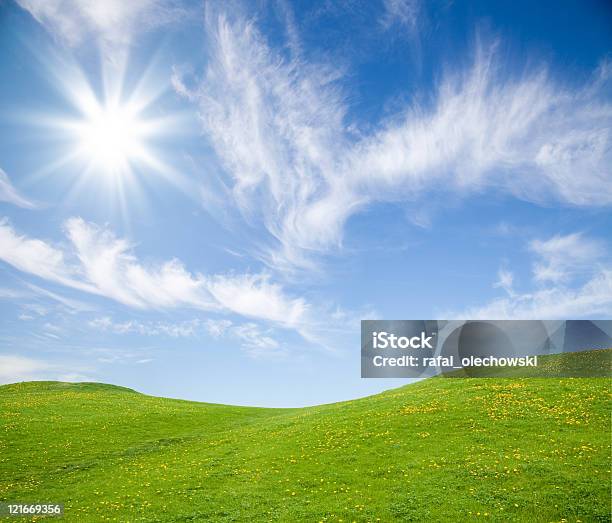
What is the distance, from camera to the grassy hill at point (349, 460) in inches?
915

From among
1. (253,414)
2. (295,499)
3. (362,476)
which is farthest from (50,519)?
(253,414)

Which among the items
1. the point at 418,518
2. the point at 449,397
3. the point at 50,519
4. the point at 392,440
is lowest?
the point at 50,519

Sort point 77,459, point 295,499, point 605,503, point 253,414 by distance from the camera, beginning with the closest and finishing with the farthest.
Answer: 1. point 605,503
2. point 295,499
3. point 77,459
4. point 253,414

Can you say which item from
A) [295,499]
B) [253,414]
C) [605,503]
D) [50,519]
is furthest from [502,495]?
[253,414]

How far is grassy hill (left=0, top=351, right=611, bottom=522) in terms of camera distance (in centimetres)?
2323

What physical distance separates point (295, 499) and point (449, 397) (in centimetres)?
2501

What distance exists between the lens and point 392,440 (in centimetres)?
3375

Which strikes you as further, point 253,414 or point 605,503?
point 253,414

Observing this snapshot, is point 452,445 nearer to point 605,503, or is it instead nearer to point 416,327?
point 605,503

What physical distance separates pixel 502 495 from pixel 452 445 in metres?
7.90

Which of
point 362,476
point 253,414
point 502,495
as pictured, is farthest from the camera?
point 253,414

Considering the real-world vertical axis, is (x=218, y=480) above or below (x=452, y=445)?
below

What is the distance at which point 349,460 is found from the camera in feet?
101

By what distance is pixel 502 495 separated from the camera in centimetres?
2308
